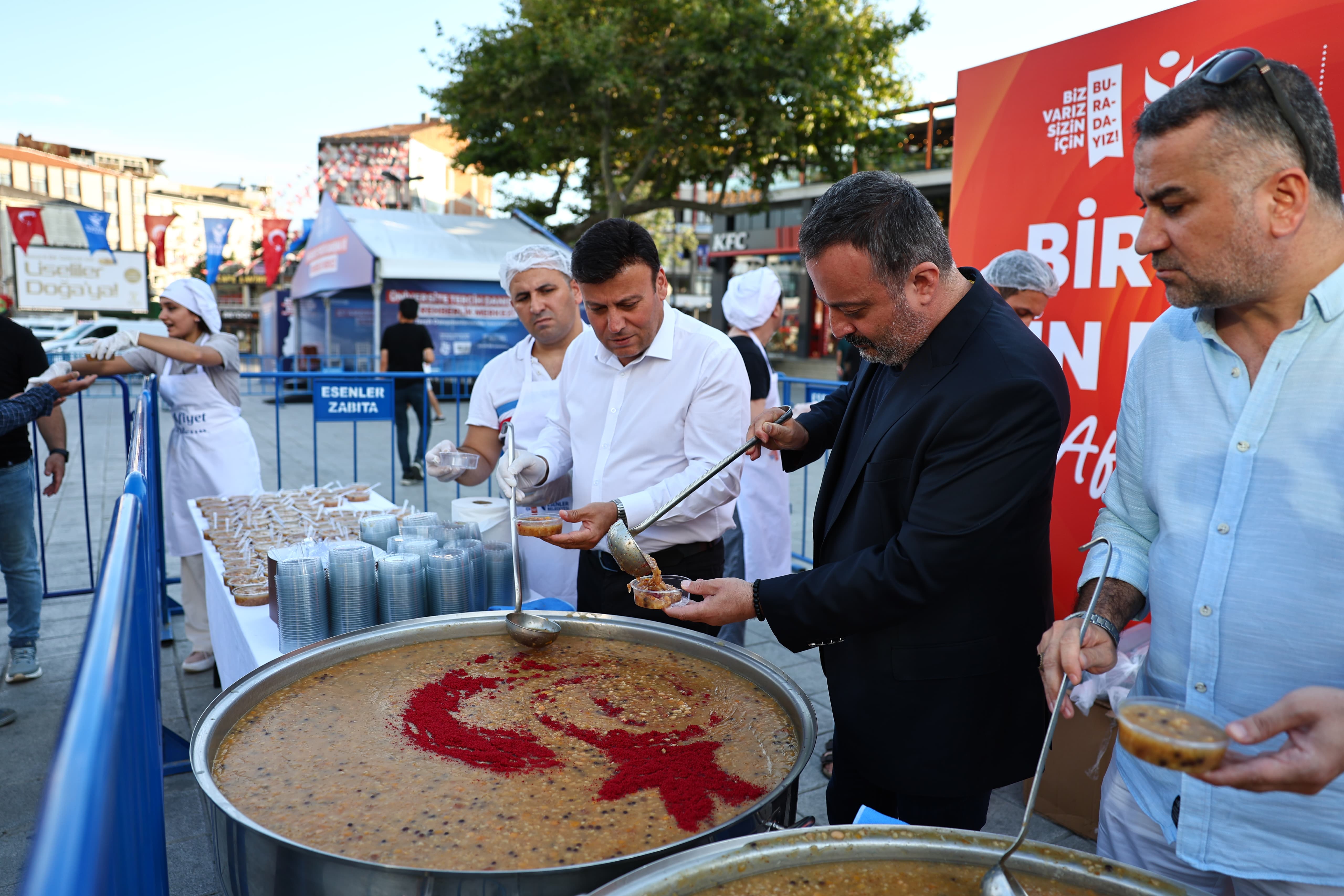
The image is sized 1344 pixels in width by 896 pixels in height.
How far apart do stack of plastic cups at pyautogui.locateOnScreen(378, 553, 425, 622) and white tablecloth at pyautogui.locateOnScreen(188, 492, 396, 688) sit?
0.29 meters

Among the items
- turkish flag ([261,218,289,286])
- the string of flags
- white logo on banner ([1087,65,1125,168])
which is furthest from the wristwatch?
turkish flag ([261,218,289,286])

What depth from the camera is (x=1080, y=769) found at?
2.98 meters

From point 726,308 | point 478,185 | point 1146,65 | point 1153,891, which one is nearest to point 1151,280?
point 1146,65

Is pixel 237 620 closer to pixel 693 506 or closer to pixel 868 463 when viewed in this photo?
pixel 693 506

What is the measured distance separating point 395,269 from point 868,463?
14845 mm

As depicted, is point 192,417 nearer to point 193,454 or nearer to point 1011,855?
point 193,454

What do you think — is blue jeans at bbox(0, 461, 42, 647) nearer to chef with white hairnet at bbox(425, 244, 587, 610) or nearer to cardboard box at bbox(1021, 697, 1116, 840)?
chef with white hairnet at bbox(425, 244, 587, 610)

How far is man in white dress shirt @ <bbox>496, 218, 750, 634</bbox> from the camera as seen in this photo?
97.5 inches

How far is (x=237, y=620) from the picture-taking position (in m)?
2.46

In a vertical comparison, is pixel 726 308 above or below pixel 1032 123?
below

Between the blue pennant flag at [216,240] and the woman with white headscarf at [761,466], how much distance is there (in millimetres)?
19843

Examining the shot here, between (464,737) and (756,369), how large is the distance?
2.90 m

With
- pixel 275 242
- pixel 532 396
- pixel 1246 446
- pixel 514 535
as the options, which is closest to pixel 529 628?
pixel 514 535

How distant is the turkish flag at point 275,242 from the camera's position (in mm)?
21422
